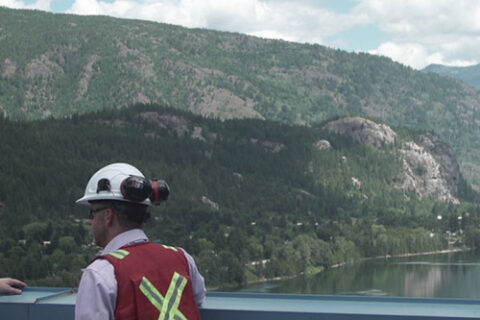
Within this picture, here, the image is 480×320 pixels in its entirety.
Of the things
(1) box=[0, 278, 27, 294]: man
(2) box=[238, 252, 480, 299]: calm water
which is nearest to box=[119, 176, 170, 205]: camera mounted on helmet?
(1) box=[0, 278, 27, 294]: man

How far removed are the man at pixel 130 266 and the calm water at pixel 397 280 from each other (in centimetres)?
9854

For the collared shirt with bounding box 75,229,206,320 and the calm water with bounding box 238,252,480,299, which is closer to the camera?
the collared shirt with bounding box 75,229,206,320

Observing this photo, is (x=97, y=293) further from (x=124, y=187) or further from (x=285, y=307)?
(x=285, y=307)

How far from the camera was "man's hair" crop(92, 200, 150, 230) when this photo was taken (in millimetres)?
5785

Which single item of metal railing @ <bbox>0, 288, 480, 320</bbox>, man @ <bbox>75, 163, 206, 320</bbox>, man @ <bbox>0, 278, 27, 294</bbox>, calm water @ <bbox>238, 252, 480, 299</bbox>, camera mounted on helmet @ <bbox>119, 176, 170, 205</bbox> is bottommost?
calm water @ <bbox>238, 252, 480, 299</bbox>

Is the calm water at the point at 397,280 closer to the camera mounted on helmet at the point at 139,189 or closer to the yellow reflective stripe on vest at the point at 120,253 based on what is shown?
the camera mounted on helmet at the point at 139,189

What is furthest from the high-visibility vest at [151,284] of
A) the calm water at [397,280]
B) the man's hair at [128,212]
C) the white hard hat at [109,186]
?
the calm water at [397,280]

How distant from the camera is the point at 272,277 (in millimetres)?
134375

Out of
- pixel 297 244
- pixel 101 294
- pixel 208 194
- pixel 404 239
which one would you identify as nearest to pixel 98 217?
pixel 101 294

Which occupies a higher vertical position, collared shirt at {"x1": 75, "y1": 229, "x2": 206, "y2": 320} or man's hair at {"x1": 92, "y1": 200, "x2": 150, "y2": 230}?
man's hair at {"x1": 92, "y1": 200, "x2": 150, "y2": 230}

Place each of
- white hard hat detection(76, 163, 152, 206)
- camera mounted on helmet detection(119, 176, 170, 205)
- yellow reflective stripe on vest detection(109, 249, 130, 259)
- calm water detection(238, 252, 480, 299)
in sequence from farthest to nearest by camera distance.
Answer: calm water detection(238, 252, 480, 299)
white hard hat detection(76, 163, 152, 206)
camera mounted on helmet detection(119, 176, 170, 205)
yellow reflective stripe on vest detection(109, 249, 130, 259)

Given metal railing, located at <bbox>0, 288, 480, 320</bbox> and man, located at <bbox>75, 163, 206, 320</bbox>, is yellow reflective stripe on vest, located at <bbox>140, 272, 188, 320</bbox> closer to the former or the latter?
man, located at <bbox>75, 163, 206, 320</bbox>

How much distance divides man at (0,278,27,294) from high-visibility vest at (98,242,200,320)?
1.12m

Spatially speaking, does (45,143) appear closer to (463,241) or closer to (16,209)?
(16,209)
